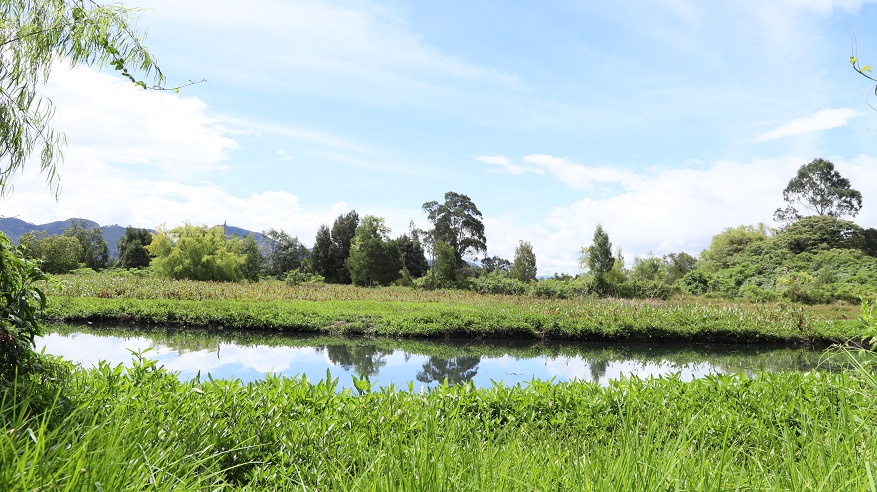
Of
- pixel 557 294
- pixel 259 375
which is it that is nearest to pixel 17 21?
pixel 259 375

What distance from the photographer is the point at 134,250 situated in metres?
33.9

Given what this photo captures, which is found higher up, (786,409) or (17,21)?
(17,21)

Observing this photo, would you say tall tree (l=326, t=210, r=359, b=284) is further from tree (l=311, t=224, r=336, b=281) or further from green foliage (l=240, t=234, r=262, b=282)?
green foliage (l=240, t=234, r=262, b=282)

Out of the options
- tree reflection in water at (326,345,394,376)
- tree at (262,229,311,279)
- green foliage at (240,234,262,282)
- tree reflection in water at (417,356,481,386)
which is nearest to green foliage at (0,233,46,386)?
tree reflection in water at (326,345,394,376)

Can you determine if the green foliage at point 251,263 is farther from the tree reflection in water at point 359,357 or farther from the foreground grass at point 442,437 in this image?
the foreground grass at point 442,437

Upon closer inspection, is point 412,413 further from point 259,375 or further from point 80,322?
point 80,322

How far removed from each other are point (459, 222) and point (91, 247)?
2702 centimetres

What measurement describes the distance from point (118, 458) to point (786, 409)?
12.5 feet

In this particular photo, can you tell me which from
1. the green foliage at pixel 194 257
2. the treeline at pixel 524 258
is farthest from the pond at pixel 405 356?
the green foliage at pixel 194 257

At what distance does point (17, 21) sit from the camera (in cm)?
316

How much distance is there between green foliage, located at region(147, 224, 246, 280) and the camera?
24.6m

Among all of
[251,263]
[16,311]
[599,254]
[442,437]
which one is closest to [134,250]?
[251,263]

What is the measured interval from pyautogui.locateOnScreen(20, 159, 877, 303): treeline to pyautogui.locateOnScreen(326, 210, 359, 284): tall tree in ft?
0.22

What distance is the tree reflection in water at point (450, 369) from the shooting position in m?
7.69
